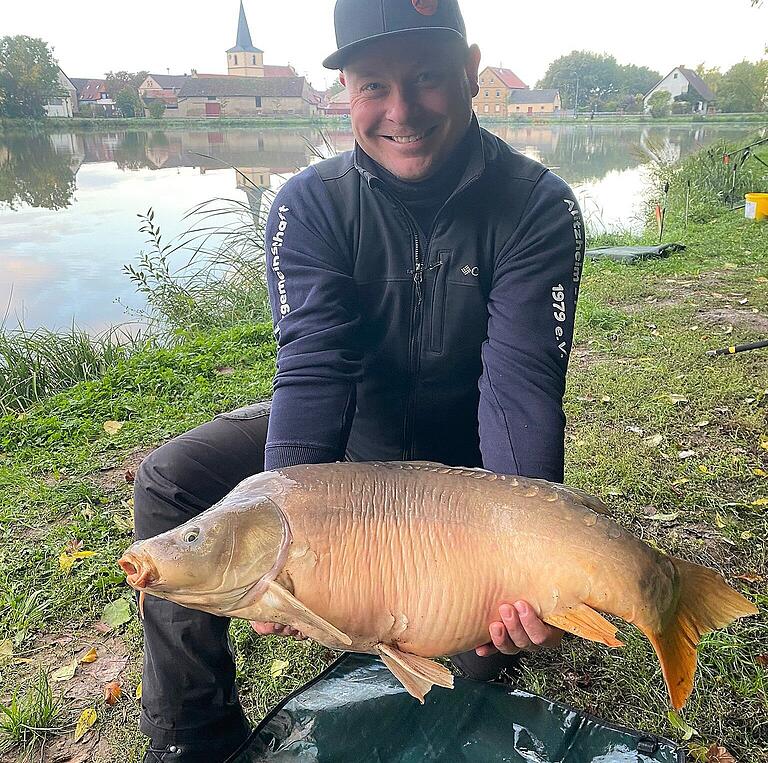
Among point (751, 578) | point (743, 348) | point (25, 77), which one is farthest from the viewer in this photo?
point (25, 77)

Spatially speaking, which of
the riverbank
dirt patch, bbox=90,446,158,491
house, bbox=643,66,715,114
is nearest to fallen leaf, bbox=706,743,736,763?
dirt patch, bbox=90,446,158,491

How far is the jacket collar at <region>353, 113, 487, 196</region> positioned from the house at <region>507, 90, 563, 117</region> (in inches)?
1699

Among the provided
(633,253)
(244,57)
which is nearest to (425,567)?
(633,253)

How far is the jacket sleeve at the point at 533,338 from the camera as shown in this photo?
128cm

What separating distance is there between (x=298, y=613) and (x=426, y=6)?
1108 millimetres

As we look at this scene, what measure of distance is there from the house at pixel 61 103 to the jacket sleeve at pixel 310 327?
27.8 metres

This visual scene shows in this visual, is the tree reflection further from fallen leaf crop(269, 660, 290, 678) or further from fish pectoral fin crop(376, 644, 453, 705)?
fish pectoral fin crop(376, 644, 453, 705)

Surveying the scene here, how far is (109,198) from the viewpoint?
1012 centimetres

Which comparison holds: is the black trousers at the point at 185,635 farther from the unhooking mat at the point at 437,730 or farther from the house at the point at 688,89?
the house at the point at 688,89

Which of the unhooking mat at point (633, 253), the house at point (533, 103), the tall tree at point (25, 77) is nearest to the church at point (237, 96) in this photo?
the tall tree at point (25, 77)

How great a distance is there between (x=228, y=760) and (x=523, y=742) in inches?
22.2

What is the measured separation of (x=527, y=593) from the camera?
981mm

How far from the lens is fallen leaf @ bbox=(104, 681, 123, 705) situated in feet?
4.90

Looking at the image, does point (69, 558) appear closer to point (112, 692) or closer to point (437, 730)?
point (112, 692)
